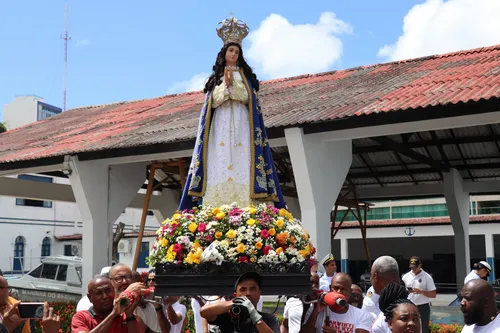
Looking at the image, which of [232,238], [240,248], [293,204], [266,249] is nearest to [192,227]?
[232,238]

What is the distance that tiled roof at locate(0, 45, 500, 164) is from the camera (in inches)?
457

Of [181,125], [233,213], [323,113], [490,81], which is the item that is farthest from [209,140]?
[181,125]

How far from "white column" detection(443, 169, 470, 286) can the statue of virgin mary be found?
45.5 ft

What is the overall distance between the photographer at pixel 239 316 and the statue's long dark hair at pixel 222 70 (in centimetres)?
266

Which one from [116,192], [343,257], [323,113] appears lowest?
[343,257]

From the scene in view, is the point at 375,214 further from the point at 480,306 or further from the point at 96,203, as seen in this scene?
the point at 480,306

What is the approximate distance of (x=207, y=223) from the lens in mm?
4906

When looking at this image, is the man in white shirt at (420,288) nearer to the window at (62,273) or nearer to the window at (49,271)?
the window at (62,273)

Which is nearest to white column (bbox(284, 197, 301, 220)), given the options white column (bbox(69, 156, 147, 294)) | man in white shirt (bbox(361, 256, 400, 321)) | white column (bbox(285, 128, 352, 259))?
white column (bbox(69, 156, 147, 294))

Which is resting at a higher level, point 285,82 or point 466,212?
point 285,82

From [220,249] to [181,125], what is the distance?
10.2 m

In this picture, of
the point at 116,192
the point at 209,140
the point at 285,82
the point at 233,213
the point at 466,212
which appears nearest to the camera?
the point at 233,213

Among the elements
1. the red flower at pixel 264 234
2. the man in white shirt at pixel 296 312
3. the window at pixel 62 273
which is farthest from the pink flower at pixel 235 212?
the window at pixel 62 273

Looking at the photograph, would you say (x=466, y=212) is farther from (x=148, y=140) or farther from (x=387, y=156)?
(x=148, y=140)
